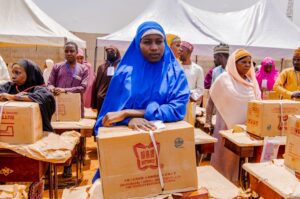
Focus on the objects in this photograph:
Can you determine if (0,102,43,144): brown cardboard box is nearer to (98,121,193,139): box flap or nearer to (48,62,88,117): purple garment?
(98,121,193,139): box flap

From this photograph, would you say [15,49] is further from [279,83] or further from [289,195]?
[289,195]

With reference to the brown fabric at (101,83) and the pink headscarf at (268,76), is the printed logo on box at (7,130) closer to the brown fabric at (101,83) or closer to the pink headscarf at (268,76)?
the brown fabric at (101,83)

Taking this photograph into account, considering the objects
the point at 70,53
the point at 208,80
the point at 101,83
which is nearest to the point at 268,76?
the point at 208,80

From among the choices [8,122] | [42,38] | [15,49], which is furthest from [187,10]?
[8,122]

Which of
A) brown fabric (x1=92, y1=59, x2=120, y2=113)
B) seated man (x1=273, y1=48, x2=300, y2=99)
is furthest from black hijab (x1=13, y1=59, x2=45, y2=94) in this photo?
seated man (x1=273, y1=48, x2=300, y2=99)

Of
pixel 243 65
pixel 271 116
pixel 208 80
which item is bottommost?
pixel 271 116

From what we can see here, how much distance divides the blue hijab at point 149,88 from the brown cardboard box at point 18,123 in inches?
30.9

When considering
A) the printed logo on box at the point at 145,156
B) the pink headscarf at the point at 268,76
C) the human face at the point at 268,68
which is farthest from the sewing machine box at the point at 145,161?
the human face at the point at 268,68

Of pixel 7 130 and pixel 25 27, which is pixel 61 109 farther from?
pixel 25 27

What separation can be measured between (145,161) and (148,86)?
44cm

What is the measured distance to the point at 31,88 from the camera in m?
2.79

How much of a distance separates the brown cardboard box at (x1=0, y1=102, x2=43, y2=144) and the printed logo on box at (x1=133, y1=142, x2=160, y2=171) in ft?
3.93

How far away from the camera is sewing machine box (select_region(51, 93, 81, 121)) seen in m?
3.71

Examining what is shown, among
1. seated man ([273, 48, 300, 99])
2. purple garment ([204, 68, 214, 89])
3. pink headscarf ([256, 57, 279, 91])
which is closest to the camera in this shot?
seated man ([273, 48, 300, 99])
